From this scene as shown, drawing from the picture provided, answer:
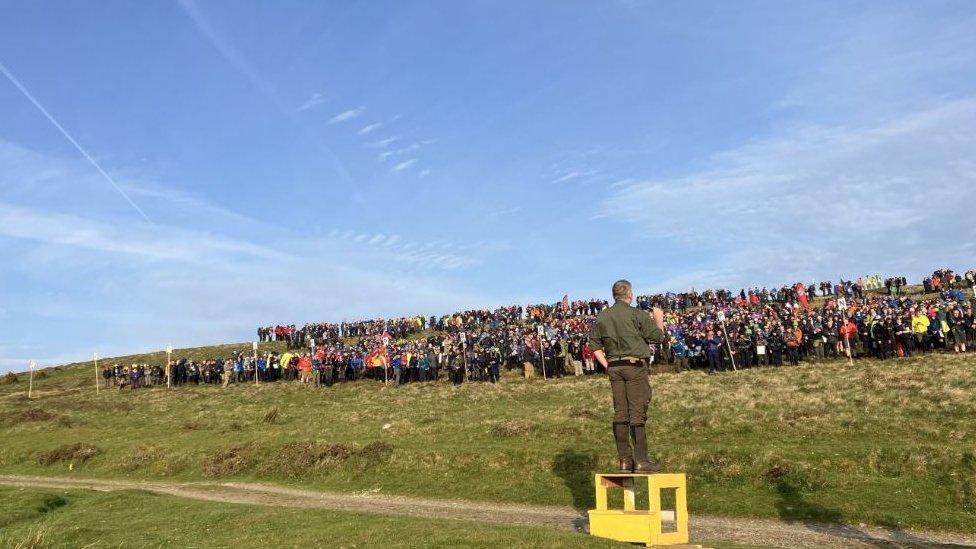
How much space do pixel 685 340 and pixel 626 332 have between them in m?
33.7

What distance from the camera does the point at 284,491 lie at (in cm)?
2267

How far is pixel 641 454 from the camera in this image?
33.5 feet

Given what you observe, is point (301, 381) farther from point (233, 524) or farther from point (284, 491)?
point (233, 524)

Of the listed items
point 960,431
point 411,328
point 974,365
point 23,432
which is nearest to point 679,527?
point 960,431

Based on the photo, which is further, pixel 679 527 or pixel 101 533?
pixel 101 533

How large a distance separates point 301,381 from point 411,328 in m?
22.9

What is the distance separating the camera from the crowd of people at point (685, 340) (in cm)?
3766

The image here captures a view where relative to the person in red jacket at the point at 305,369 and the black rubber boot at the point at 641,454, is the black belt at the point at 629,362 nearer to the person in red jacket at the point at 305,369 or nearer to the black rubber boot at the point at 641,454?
the black rubber boot at the point at 641,454

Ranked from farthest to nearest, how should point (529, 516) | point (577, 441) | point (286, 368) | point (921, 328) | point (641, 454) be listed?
1. point (286, 368)
2. point (921, 328)
3. point (577, 441)
4. point (529, 516)
5. point (641, 454)

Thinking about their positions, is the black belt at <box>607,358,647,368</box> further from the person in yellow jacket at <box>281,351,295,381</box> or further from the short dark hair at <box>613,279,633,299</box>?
the person in yellow jacket at <box>281,351,295,381</box>

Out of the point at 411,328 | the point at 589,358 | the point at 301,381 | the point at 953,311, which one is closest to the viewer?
the point at 953,311

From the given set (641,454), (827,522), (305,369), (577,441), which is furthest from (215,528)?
(305,369)

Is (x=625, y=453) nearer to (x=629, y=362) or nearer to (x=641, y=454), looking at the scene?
(x=641, y=454)

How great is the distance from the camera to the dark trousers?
10320 mm
